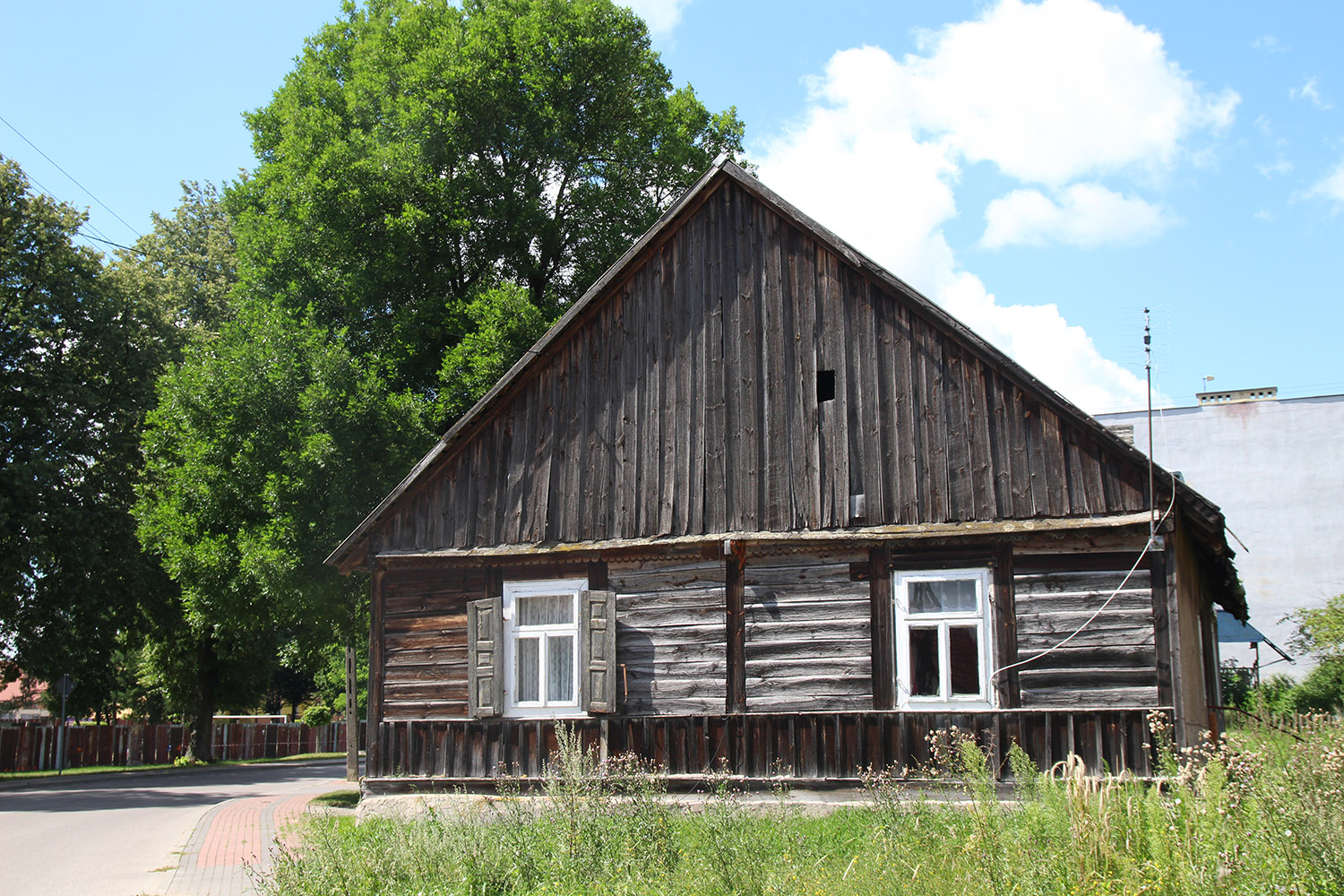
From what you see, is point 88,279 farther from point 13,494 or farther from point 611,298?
point 611,298

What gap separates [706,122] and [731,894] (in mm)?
21870

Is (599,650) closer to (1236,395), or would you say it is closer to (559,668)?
(559,668)

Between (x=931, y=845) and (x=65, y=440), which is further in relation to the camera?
(x=65, y=440)

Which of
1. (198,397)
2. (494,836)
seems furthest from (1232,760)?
(198,397)

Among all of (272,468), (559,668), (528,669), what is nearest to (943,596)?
(559,668)

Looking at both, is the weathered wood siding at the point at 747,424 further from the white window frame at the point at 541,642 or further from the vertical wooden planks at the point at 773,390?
the white window frame at the point at 541,642

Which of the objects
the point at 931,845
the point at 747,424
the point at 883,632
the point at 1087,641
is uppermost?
the point at 747,424

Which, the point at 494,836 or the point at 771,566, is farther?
the point at 771,566

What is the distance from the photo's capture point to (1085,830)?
618cm

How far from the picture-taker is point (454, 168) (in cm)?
2358

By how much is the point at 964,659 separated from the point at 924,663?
0.44m

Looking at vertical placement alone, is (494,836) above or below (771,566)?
below

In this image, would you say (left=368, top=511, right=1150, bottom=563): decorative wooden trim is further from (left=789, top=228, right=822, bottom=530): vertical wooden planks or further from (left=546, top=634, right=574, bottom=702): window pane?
(left=546, top=634, right=574, bottom=702): window pane

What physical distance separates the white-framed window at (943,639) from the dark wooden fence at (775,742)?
0.27 metres
